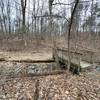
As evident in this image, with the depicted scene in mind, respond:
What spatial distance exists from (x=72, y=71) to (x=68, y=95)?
10.7 feet

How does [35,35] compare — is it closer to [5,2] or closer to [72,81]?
[5,2]

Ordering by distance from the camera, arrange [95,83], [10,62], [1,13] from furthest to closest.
→ [1,13]
[10,62]
[95,83]

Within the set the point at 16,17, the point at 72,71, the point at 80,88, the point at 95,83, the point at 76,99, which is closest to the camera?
the point at 76,99

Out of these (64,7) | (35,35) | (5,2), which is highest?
(5,2)

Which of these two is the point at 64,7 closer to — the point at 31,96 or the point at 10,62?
the point at 31,96

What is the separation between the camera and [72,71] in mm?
7766

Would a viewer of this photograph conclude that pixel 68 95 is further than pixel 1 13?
No

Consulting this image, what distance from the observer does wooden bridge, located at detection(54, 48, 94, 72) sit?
7.59 metres

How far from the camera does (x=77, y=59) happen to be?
303 inches

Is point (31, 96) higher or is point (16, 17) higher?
point (16, 17)

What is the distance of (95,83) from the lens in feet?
18.6

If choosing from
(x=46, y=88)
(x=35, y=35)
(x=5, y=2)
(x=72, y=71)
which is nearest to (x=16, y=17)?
(x=5, y=2)

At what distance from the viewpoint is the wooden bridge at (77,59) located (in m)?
7.59

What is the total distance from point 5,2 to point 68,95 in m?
24.6
